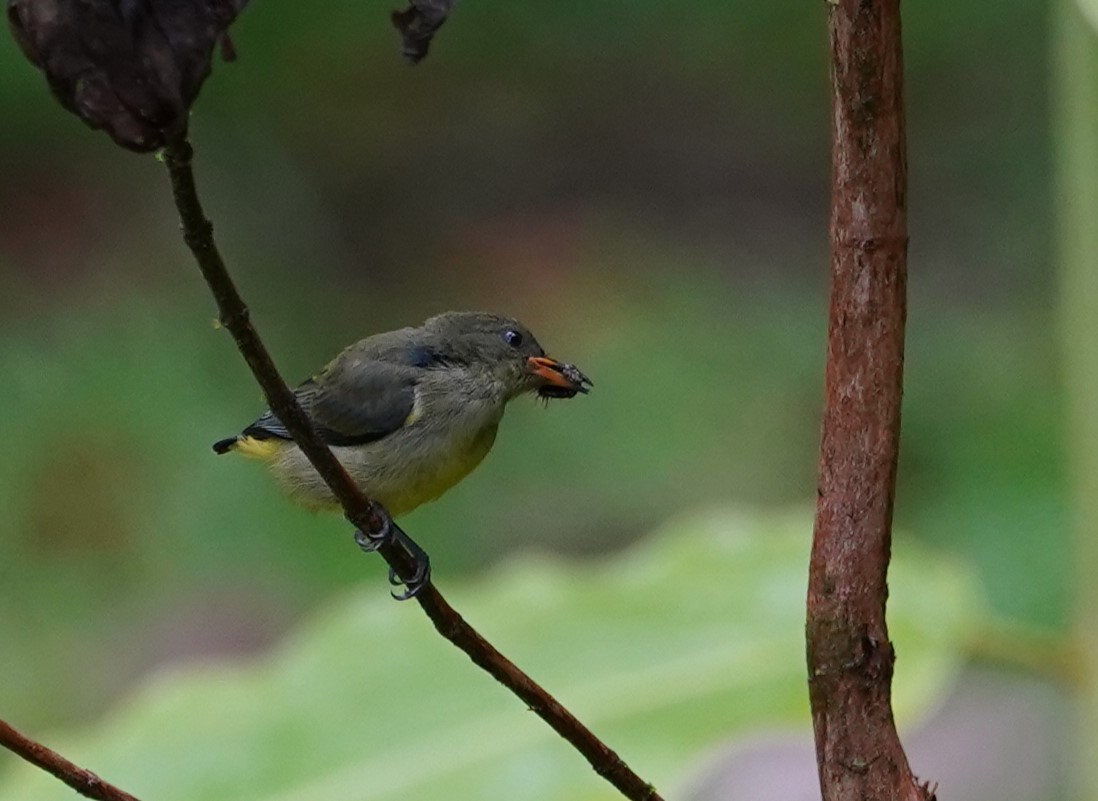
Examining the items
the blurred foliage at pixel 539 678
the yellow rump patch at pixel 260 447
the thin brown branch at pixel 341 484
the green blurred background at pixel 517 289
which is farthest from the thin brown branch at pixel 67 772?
the green blurred background at pixel 517 289

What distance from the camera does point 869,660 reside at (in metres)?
0.88

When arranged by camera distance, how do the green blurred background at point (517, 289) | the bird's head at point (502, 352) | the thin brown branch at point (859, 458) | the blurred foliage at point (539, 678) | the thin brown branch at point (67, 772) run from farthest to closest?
the green blurred background at point (517, 289) → the bird's head at point (502, 352) → the blurred foliage at point (539, 678) → the thin brown branch at point (67, 772) → the thin brown branch at point (859, 458)

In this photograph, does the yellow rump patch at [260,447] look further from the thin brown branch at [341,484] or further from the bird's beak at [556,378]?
the thin brown branch at [341,484]

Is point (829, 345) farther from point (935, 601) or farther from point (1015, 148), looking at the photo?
point (1015, 148)

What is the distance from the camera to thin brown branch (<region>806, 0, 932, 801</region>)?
864 millimetres

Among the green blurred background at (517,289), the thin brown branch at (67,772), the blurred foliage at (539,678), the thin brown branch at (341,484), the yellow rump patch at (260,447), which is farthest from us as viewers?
the green blurred background at (517,289)

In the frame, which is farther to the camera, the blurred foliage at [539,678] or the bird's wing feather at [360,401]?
the bird's wing feather at [360,401]

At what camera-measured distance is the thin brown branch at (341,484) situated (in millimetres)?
722

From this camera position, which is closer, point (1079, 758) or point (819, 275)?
point (1079, 758)

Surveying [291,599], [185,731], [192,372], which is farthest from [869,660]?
[192,372]

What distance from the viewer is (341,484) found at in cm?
105

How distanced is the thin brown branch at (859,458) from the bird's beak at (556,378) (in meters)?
0.79

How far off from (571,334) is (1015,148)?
140 cm

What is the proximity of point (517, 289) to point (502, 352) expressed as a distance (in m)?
3.18
